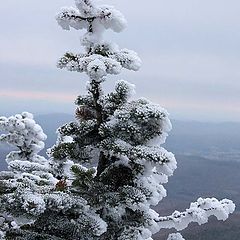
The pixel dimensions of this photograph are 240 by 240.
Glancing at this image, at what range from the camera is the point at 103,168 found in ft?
32.2

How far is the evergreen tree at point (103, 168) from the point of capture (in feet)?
26.1

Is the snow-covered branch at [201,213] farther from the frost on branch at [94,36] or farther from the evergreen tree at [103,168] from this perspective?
the frost on branch at [94,36]

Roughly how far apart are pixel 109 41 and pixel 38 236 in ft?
11.8

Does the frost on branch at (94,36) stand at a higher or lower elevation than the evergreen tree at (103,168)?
higher

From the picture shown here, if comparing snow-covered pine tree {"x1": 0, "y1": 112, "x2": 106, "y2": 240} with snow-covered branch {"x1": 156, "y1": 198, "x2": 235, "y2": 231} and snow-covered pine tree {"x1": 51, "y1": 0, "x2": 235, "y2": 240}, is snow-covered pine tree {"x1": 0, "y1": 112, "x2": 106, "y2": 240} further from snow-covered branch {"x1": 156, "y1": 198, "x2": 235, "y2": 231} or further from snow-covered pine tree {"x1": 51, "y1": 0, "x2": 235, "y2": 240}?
snow-covered branch {"x1": 156, "y1": 198, "x2": 235, "y2": 231}

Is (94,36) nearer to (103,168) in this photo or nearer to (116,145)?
(116,145)

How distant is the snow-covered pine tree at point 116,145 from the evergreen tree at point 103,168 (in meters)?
0.02

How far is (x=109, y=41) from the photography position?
29.3 ft

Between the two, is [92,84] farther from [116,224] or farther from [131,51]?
[116,224]

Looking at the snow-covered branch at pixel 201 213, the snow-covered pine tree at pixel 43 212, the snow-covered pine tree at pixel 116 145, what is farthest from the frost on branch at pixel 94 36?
the snow-covered branch at pixel 201 213

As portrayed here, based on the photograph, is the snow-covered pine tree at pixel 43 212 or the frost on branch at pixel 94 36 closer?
the snow-covered pine tree at pixel 43 212

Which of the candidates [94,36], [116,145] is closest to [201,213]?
[116,145]

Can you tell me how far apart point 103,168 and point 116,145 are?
145cm

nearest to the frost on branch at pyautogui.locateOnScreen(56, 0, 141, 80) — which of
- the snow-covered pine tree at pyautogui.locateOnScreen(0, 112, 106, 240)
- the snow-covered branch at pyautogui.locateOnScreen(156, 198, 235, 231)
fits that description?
the snow-covered pine tree at pyautogui.locateOnScreen(0, 112, 106, 240)
